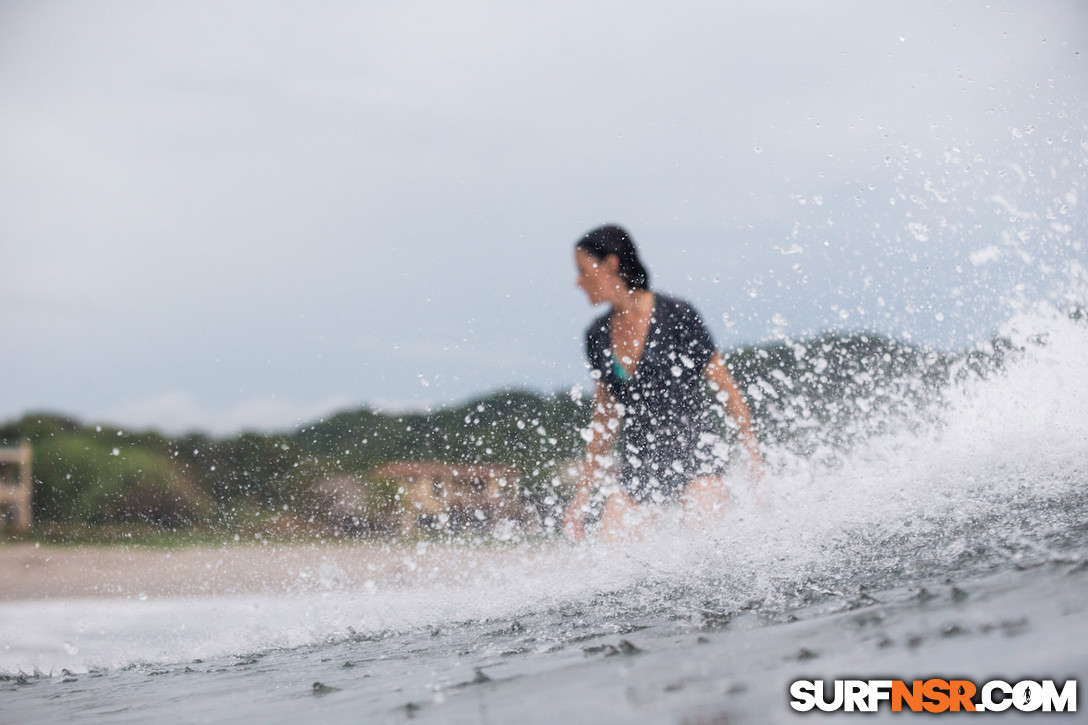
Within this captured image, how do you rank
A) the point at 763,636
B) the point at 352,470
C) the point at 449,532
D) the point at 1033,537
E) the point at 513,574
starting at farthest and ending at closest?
1. the point at 352,470
2. the point at 449,532
3. the point at 513,574
4. the point at 1033,537
5. the point at 763,636

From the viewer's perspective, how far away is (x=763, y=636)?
2.19 meters

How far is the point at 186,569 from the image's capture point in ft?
30.7

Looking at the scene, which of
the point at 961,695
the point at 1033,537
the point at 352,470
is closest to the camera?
the point at 961,695

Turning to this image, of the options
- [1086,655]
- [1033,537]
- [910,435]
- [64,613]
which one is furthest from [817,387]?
[64,613]

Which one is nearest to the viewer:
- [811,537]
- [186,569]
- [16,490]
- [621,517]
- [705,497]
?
[811,537]

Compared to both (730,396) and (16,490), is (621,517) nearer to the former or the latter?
(730,396)

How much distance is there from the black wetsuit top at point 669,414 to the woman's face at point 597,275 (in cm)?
19

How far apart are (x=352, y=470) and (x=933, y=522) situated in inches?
432

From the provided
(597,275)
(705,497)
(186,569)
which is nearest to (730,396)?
(705,497)

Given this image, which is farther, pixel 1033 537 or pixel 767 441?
pixel 767 441

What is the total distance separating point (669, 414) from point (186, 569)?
7.11 metres

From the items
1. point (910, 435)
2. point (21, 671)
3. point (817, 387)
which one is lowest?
point (21, 671)

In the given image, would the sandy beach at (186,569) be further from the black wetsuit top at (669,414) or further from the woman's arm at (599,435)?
the black wetsuit top at (669,414)

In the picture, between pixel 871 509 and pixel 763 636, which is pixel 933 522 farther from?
pixel 763 636
